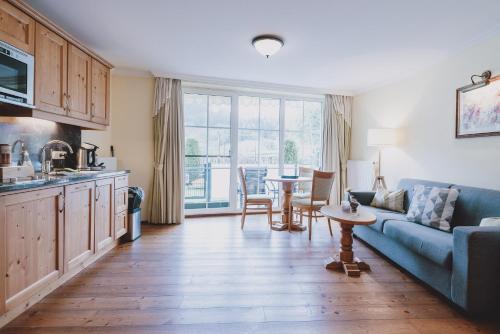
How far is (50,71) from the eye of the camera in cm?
225

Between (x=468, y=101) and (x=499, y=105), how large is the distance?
13.0 inches

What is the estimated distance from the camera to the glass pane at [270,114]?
4824 mm

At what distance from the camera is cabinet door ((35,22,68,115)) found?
2.11 meters

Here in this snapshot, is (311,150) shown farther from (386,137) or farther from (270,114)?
(386,137)

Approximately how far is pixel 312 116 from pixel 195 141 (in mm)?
2406

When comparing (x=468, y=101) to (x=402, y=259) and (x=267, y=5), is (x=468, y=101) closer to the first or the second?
(x=402, y=259)

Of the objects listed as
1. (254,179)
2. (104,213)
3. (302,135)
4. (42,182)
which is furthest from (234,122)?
(42,182)

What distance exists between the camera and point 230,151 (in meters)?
4.63

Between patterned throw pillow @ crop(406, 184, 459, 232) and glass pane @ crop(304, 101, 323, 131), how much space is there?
265 centimetres

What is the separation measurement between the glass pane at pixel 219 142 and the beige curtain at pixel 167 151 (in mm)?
587

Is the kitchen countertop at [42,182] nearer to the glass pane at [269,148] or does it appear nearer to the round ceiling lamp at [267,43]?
the round ceiling lamp at [267,43]

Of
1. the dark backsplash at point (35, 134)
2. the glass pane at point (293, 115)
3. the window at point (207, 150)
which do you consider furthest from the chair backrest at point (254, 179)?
the dark backsplash at point (35, 134)

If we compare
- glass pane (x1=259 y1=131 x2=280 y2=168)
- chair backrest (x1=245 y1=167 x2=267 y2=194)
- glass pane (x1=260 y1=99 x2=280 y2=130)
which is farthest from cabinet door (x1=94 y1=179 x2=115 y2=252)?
glass pane (x1=260 y1=99 x2=280 y2=130)

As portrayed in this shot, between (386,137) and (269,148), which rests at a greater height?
(386,137)
